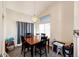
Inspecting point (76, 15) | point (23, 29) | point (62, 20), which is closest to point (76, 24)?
point (76, 15)


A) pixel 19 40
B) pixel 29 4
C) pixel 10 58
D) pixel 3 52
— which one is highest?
pixel 29 4

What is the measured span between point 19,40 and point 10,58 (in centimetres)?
35

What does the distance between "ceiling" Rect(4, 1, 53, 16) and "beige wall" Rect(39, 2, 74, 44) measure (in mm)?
111

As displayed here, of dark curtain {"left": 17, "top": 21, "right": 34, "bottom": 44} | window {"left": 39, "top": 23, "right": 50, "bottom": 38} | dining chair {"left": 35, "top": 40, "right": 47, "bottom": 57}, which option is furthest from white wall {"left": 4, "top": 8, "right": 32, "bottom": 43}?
dining chair {"left": 35, "top": 40, "right": 47, "bottom": 57}

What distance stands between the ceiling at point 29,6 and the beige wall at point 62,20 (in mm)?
111

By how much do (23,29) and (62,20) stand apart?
30.5 inches

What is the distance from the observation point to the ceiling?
1538 mm

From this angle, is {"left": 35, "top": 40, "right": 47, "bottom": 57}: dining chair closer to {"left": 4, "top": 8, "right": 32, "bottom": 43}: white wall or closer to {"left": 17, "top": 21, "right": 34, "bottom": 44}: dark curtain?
{"left": 17, "top": 21, "right": 34, "bottom": 44}: dark curtain

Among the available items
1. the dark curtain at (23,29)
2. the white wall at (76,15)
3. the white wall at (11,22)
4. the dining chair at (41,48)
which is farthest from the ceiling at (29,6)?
the dining chair at (41,48)

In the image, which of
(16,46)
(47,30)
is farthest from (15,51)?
(47,30)

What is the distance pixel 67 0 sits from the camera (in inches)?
59.6

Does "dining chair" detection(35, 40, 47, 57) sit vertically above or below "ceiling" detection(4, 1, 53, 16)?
below

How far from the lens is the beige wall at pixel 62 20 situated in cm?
147

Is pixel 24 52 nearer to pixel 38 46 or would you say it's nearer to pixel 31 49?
pixel 31 49
